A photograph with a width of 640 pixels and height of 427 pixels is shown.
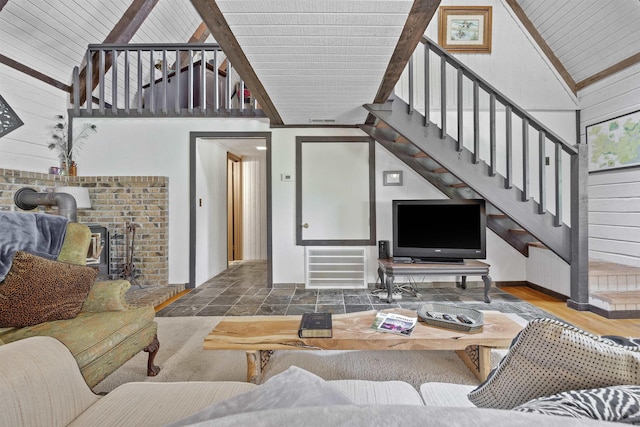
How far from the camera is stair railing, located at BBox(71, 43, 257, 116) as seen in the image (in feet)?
12.3

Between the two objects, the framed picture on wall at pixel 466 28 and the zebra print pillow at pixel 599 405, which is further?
the framed picture on wall at pixel 466 28

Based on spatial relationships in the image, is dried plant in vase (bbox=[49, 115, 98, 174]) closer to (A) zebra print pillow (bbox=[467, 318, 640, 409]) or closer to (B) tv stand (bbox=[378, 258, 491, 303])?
(B) tv stand (bbox=[378, 258, 491, 303])

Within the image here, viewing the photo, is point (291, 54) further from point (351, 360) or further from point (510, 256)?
point (510, 256)

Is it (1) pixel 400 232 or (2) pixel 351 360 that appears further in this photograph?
(1) pixel 400 232

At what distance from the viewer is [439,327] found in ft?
5.72

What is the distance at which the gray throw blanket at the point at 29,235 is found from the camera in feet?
5.54

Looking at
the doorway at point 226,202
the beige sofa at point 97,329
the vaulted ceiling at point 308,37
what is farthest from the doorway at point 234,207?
the beige sofa at point 97,329

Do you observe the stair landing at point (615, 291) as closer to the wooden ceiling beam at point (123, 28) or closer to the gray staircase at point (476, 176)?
the gray staircase at point (476, 176)

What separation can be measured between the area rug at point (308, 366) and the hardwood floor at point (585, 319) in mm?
1154

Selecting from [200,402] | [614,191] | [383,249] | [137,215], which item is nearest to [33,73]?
[137,215]

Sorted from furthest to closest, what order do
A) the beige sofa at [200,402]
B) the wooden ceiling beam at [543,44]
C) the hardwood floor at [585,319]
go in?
the wooden ceiling beam at [543,44] → the hardwood floor at [585,319] → the beige sofa at [200,402]

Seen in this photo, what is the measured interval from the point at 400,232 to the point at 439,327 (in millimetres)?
1945

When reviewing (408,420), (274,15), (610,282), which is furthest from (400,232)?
(408,420)

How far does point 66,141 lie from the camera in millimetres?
3801
